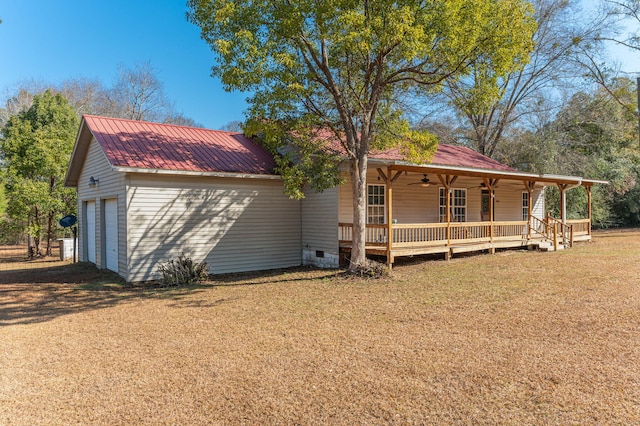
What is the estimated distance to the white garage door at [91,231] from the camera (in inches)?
556

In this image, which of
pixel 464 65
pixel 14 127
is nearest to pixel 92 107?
pixel 14 127

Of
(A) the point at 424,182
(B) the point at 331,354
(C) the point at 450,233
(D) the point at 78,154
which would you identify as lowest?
(B) the point at 331,354

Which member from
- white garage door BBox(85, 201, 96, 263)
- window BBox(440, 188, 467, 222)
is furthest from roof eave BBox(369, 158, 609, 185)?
white garage door BBox(85, 201, 96, 263)

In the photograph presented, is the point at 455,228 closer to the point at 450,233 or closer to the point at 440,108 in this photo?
the point at 450,233

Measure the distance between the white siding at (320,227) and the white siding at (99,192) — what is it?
547cm

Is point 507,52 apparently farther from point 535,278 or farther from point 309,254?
point 309,254

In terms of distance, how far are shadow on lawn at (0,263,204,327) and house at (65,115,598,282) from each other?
2.36ft

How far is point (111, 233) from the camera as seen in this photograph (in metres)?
12.4

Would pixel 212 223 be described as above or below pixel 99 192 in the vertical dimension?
below

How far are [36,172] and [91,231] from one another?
5.20m

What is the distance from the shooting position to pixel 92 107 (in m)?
30.6

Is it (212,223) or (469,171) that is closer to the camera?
(212,223)

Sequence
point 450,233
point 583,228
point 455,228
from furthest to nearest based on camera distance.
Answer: point 583,228 < point 455,228 < point 450,233

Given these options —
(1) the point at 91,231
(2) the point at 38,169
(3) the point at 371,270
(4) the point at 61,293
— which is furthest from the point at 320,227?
(2) the point at 38,169
